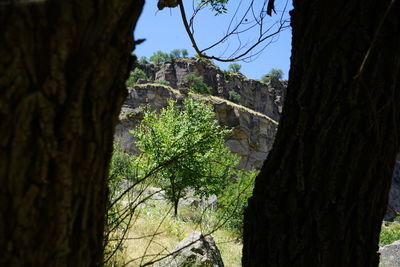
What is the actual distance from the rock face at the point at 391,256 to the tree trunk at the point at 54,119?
729 cm

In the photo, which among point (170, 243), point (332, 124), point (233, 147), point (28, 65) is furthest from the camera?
point (233, 147)

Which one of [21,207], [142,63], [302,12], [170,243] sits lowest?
[170,243]

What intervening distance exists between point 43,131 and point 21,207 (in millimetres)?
148

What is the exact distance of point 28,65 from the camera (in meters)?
0.72

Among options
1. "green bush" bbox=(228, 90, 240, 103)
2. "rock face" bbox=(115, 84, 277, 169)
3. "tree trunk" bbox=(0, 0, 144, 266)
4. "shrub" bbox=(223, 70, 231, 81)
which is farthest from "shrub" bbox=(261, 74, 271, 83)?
"tree trunk" bbox=(0, 0, 144, 266)

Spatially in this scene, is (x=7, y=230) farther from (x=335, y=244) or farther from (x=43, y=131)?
(x=335, y=244)

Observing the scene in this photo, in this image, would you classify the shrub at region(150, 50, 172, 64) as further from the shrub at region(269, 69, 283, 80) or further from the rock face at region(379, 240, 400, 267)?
the rock face at region(379, 240, 400, 267)

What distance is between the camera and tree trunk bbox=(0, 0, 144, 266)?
706mm

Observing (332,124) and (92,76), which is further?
(332,124)

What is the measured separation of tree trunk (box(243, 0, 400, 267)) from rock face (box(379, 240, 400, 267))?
20.4 ft

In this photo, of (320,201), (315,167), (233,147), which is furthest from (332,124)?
(233,147)

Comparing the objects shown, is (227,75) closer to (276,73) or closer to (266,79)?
(266,79)

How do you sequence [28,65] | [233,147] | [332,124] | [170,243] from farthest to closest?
1. [233,147]
2. [170,243]
3. [332,124]
4. [28,65]

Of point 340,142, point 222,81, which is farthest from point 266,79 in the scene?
point 340,142
